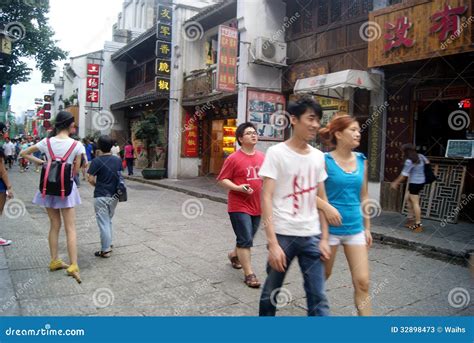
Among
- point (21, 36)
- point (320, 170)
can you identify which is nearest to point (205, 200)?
point (320, 170)

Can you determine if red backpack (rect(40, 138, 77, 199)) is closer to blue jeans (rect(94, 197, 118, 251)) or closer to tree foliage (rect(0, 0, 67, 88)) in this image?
blue jeans (rect(94, 197, 118, 251))

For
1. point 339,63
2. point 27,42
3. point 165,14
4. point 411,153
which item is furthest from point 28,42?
point 411,153

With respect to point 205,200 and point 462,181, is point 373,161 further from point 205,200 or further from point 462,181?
point 205,200

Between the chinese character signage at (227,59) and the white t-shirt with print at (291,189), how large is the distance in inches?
427

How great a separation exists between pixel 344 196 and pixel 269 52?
32.8 feet

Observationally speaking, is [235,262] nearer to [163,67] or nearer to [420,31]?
[420,31]

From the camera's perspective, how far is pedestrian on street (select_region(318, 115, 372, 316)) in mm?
2916

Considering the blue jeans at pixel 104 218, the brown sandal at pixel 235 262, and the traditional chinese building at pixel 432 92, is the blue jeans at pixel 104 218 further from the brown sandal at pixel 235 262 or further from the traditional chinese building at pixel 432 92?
the traditional chinese building at pixel 432 92

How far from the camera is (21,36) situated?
1944 centimetres

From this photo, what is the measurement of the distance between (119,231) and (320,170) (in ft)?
16.6

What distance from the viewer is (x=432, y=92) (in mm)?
8625

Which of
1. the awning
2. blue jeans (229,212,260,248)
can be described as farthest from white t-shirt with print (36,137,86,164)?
the awning

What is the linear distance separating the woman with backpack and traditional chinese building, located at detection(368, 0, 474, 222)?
21.1ft

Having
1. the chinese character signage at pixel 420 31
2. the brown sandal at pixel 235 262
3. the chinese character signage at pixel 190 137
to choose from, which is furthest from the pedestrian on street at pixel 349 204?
the chinese character signage at pixel 190 137
